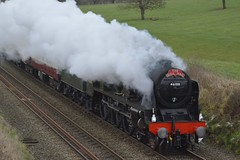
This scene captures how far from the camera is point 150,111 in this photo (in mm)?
Answer: 14609

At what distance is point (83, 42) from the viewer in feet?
61.0

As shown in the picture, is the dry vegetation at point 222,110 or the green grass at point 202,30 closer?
the dry vegetation at point 222,110

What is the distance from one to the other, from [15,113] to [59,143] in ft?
18.8

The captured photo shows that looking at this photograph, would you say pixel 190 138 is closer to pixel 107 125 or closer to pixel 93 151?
pixel 93 151

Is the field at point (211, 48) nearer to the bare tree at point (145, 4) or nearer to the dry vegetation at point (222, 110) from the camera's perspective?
the dry vegetation at point (222, 110)

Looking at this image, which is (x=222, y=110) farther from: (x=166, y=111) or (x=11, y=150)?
(x=11, y=150)

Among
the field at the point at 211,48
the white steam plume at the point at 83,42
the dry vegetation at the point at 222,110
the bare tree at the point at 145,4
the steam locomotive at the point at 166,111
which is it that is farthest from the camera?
the bare tree at the point at 145,4

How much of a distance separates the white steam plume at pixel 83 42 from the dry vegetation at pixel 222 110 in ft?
7.05

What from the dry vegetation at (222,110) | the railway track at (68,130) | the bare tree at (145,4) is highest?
the bare tree at (145,4)

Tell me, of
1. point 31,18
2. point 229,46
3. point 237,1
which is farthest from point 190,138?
point 237,1

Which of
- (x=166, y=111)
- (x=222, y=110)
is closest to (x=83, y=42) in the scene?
(x=166, y=111)

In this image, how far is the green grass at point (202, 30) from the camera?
113ft

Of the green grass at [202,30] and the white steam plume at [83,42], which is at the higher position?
the white steam plume at [83,42]

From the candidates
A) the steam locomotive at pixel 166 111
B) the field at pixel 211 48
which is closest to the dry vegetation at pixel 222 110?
the field at pixel 211 48
